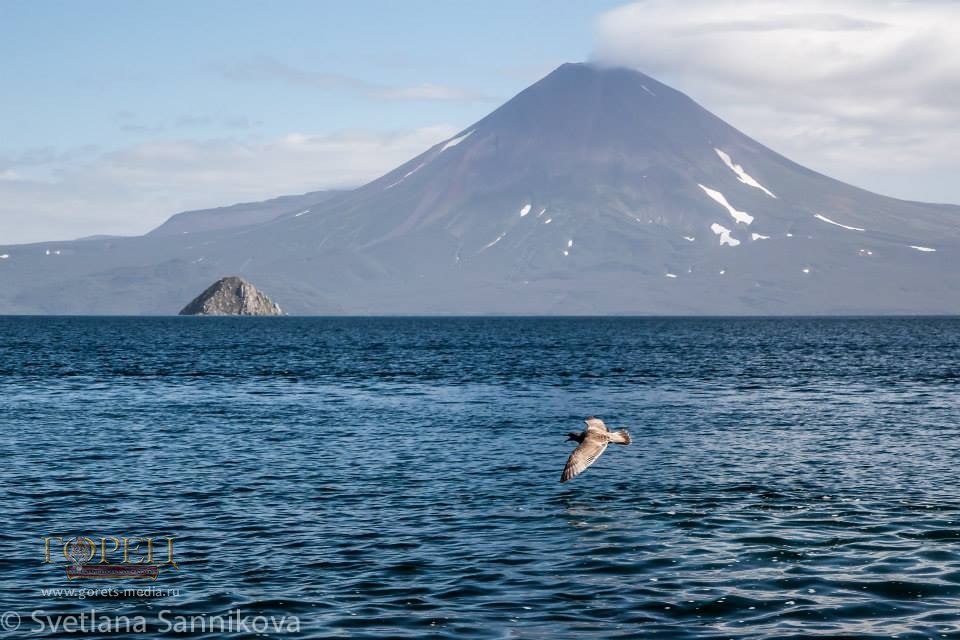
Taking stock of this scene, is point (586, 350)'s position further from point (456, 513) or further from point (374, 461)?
point (456, 513)

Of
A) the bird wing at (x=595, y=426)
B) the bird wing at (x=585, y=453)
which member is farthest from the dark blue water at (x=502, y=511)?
the bird wing at (x=595, y=426)

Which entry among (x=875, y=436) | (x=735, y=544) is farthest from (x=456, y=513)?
(x=875, y=436)

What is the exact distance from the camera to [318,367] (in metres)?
94.9

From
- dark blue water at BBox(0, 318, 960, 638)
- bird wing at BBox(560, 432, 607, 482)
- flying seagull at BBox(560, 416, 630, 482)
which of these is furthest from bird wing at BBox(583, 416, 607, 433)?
dark blue water at BBox(0, 318, 960, 638)

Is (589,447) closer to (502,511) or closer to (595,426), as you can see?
(595,426)

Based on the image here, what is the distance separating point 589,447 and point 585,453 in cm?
27

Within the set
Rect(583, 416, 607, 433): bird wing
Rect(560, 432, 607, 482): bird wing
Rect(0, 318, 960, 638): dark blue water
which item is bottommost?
Rect(0, 318, 960, 638): dark blue water

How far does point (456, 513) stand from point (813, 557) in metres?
8.87

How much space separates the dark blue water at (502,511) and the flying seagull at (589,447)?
166 centimetres

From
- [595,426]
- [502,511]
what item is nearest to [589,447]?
[595,426]

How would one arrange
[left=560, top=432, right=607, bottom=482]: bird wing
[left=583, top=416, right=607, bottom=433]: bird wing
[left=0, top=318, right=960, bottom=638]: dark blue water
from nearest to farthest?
[left=0, top=318, right=960, bottom=638]: dark blue water → [left=560, top=432, right=607, bottom=482]: bird wing → [left=583, top=416, right=607, bottom=433]: bird wing

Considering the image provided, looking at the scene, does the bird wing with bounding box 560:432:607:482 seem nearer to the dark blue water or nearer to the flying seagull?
the flying seagull

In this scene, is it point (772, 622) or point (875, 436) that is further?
point (875, 436)

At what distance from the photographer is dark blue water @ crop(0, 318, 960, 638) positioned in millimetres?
18641
